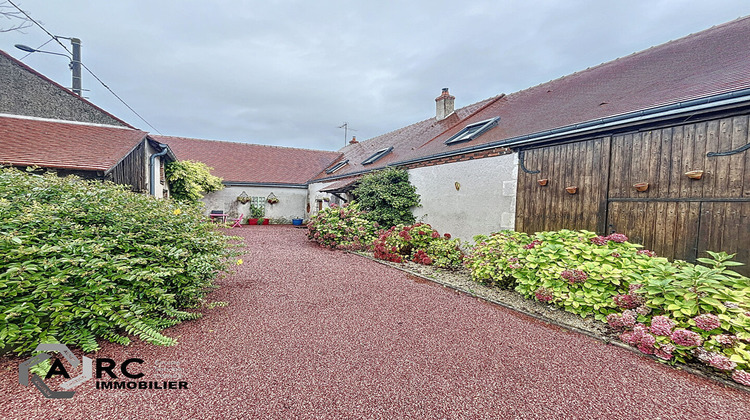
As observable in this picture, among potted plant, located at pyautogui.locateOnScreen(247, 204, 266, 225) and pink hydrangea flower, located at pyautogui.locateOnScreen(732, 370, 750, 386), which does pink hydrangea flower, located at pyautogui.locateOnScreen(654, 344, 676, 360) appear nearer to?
pink hydrangea flower, located at pyautogui.locateOnScreen(732, 370, 750, 386)

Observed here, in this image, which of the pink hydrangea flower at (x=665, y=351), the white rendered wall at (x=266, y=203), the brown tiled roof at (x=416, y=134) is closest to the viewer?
the pink hydrangea flower at (x=665, y=351)

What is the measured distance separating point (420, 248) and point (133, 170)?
838cm

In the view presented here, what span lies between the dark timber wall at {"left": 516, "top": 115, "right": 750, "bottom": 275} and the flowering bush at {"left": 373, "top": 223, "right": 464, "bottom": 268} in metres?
2.00

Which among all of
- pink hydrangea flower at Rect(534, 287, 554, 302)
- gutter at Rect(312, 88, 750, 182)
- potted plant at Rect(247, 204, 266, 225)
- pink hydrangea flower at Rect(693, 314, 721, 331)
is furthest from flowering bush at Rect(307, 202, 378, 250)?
potted plant at Rect(247, 204, 266, 225)

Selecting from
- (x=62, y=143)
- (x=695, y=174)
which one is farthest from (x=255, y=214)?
(x=695, y=174)

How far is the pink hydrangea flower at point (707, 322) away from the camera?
7.94 ft

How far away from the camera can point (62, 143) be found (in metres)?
7.30

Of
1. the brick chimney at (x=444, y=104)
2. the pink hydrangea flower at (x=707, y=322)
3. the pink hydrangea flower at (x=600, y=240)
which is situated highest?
the brick chimney at (x=444, y=104)

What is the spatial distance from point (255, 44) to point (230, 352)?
11.7 meters

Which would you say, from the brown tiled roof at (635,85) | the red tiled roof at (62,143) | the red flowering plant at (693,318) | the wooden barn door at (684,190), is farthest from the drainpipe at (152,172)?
the wooden barn door at (684,190)

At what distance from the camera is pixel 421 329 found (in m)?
3.16

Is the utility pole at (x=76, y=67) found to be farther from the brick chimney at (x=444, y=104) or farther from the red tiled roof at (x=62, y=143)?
the brick chimney at (x=444, y=104)

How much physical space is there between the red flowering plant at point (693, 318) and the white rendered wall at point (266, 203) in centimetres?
1580

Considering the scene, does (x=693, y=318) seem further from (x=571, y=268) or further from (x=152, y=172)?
(x=152, y=172)
